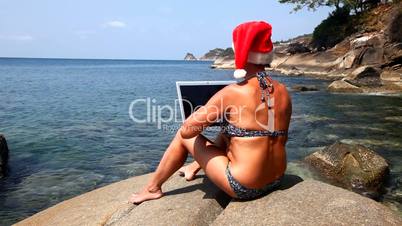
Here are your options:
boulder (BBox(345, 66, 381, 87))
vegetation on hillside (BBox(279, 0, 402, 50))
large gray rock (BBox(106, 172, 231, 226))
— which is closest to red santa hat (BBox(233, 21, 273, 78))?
large gray rock (BBox(106, 172, 231, 226))

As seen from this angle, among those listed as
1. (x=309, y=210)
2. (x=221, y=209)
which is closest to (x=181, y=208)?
(x=221, y=209)

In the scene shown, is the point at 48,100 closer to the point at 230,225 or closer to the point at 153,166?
the point at 153,166

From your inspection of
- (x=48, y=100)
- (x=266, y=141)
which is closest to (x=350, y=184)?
(x=266, y=141)

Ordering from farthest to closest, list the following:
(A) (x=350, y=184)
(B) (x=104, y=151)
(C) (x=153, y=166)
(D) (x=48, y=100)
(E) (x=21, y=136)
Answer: (D) (x=48, y=100)
(E) (x=21, y=136)
(B) (x=104, y=151)
(C) (x=153, y=166)
(A) (x=350, y=184)

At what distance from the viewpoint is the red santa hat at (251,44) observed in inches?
177

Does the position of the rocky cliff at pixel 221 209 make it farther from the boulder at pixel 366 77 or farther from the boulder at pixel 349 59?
the boulder at pixel 349 59

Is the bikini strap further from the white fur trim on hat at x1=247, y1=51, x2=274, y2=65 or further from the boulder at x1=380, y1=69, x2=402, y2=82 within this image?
the boulder at x1=380, y1=69, x2=402, y2=82

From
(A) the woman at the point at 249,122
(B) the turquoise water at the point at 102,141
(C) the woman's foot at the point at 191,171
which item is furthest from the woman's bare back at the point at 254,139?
(B) the turquoise water at the point at 102,141

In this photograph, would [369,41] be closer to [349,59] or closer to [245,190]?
[349,59]

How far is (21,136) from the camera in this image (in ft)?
51.5

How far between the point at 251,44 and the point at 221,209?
2088 mm

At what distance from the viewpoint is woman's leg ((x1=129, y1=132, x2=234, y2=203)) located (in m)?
5.07

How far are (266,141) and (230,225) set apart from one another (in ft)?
3.26

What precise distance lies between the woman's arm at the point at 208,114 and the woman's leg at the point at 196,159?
0.33 metres
